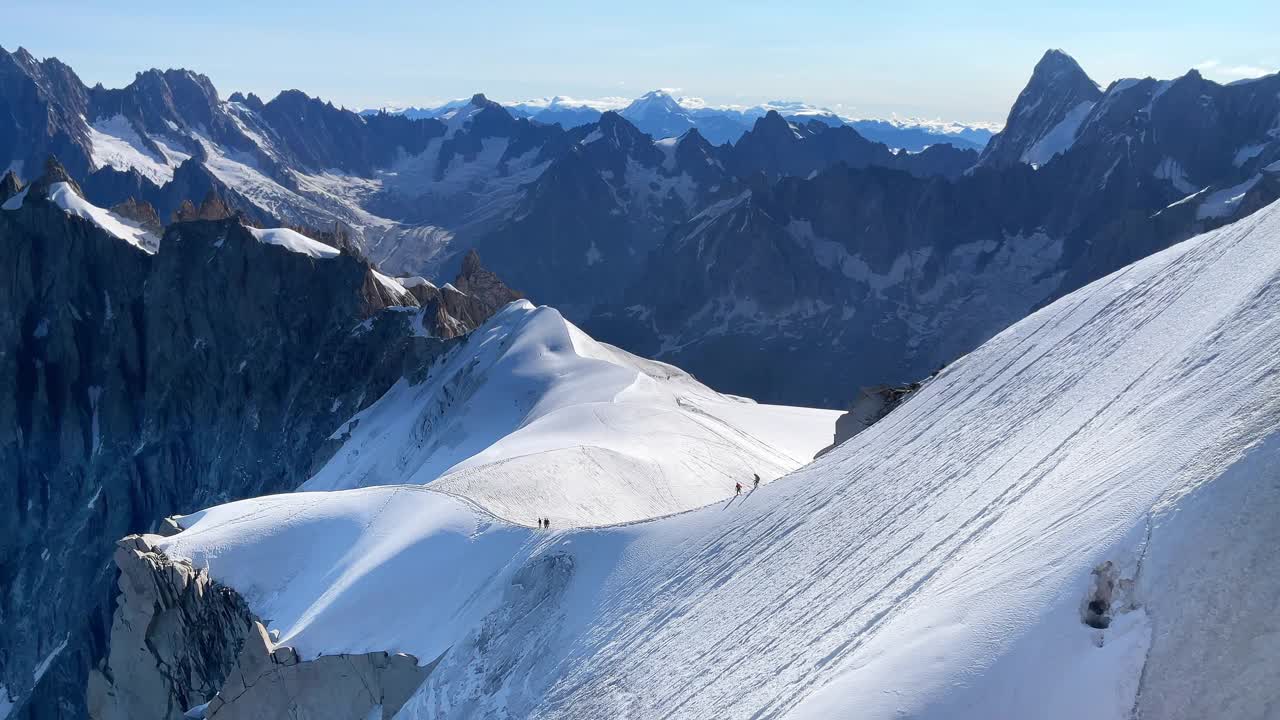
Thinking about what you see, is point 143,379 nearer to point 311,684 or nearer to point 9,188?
point 9,188

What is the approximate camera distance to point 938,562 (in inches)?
1038

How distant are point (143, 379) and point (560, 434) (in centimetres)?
7046

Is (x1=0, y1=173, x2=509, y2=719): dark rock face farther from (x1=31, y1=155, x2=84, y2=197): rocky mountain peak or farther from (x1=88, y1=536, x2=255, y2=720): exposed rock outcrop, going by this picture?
(x1=88, y1=536, x2=255, y2=720): exposed rock outcrop

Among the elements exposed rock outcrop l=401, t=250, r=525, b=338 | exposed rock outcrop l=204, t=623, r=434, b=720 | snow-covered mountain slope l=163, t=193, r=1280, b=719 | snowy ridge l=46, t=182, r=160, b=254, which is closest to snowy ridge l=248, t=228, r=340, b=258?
exposed rock outcrop l=401, t=250, r=525, b=338

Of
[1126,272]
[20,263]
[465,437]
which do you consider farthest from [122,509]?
[1126,272]

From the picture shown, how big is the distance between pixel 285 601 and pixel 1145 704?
37243 mm

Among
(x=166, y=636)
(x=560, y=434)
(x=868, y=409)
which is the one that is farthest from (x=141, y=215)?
(x=868, y=409)

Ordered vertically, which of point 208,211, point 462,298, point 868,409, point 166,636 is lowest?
point 166,636

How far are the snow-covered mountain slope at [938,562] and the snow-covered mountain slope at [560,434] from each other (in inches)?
233

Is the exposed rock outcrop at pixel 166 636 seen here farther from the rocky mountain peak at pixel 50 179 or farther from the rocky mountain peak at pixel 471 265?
the rocky mountain peak at pixel 50 179

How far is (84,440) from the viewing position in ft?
368

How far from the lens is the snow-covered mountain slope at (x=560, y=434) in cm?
5222

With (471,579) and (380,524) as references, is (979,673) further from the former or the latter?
(380,524)

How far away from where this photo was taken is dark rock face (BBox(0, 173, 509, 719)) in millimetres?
99312
